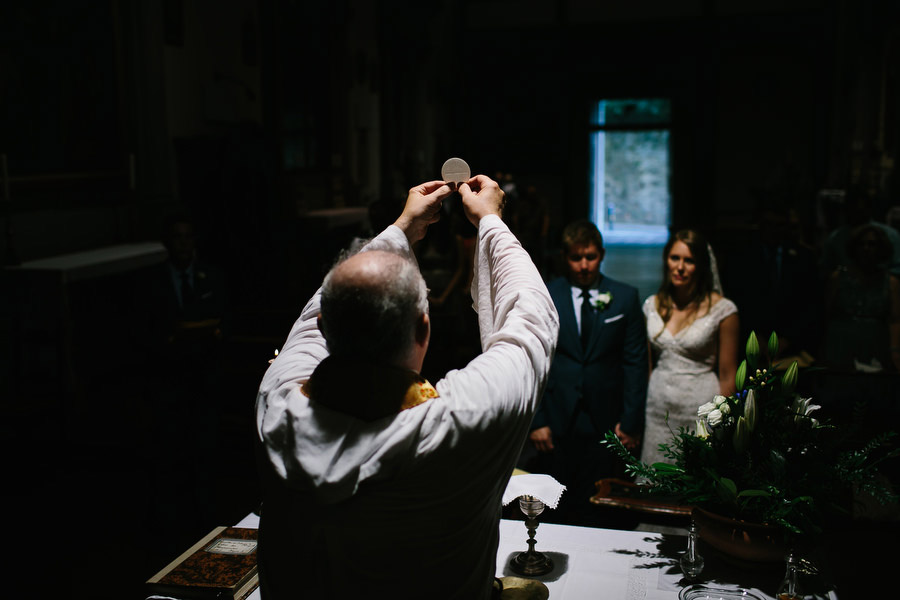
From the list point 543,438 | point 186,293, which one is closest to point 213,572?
point 543,438

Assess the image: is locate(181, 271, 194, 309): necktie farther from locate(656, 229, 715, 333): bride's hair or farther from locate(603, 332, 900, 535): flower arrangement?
locate(603, 332, 900, 535): flower arrangement

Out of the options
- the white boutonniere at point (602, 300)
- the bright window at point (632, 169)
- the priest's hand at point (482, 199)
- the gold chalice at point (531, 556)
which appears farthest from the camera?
the bright window at point (632, 169)

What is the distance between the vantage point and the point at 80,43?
18.0 feet

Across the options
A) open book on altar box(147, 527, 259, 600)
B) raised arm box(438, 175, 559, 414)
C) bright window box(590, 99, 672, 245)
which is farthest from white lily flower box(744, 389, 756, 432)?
bright window box(590, 99, 672, 245)

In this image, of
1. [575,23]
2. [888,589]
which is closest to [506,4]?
[575,23]

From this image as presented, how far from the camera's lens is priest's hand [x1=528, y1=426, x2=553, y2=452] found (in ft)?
11.3

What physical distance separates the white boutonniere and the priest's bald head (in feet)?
7.25

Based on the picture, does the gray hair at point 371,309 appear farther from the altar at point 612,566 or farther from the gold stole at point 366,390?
the altar at point 612,566

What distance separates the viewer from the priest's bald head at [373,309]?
4.18 feet

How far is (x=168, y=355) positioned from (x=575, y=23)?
1266 centimetres

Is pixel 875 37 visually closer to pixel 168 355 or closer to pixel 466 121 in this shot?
pixel 466 121

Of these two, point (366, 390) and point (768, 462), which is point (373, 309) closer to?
point (366, 390)

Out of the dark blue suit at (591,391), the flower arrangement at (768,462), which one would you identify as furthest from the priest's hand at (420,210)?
the dark blue suit at (591,391)

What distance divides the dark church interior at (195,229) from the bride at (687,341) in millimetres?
399
